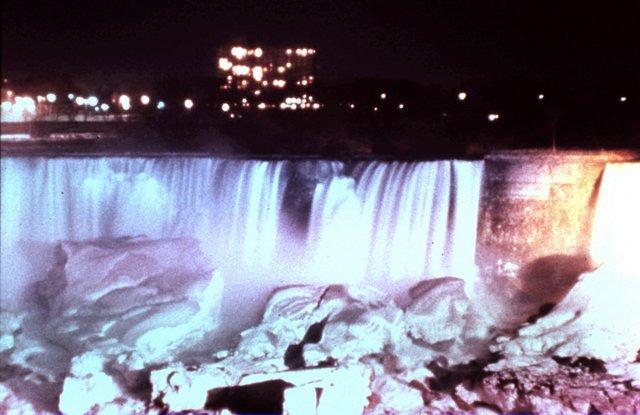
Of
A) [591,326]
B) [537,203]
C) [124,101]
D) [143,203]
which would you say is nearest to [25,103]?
[124,101]

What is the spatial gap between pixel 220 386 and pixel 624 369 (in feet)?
17.3

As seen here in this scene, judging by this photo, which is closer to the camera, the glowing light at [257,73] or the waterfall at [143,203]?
the waterfall at [143,203]

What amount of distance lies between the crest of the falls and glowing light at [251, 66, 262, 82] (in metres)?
56.3

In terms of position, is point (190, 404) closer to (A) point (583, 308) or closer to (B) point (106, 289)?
(B) point (106, 289)

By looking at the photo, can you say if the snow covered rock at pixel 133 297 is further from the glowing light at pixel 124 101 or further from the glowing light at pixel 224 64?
the glowing light at pixel 224 64

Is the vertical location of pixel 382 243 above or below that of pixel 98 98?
below

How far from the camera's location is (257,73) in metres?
66.8

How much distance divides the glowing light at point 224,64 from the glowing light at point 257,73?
2.95 metres

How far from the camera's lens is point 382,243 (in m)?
12.3

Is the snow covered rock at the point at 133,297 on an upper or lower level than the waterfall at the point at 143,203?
lower

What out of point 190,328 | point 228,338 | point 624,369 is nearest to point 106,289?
point 190,328

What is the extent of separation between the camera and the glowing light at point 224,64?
219 ft

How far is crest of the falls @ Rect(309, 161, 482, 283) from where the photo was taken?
11.5 meters

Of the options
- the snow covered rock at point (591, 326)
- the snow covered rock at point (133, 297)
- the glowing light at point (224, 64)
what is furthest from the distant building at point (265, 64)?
the snow covered rock at point (591, 326)
